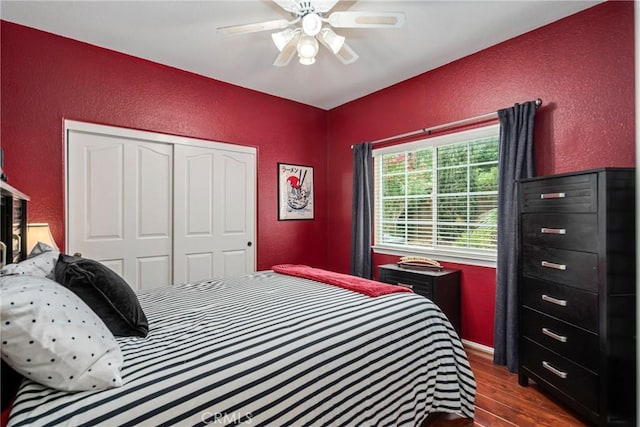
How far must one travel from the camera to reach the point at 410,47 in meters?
2.83

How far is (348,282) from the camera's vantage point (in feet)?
7.47

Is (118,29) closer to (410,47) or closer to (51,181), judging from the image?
(51,181)

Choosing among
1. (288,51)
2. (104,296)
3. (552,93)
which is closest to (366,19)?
(288,51)

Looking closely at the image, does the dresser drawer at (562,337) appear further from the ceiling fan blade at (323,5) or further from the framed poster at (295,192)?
the framed poster at (295,192)

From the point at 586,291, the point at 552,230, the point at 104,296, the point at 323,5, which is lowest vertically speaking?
the point at 586,291

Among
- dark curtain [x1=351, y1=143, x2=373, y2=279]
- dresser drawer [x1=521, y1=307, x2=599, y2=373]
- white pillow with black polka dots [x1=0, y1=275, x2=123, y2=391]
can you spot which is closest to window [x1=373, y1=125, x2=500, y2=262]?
dark curtain [x1=351, y1=143, x2=373, y2=279]

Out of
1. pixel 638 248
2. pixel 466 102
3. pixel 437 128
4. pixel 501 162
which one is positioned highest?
pixel 466 102

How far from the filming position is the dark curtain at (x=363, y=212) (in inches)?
151

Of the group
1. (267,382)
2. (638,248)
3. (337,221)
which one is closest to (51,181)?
(267,382)

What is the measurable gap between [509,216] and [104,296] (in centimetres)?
274

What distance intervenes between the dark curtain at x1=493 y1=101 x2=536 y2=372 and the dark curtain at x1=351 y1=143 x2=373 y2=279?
4.83 ft

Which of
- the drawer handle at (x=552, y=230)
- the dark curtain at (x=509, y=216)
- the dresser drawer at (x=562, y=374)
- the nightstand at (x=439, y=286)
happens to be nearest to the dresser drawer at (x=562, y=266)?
the drawer handle at (x=552, y=230)

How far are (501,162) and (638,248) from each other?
1.16 meters

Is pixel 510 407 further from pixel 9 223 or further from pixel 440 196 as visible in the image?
pixel 9 223
